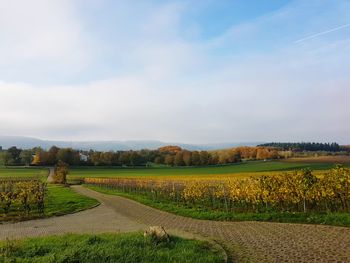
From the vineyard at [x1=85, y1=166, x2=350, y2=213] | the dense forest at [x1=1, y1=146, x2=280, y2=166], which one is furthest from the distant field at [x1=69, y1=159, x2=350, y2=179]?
the vineyard at [x1=85, y1=166, x2=350, y2=213]

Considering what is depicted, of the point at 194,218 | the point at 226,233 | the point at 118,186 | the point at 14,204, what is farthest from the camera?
the point at 118,186

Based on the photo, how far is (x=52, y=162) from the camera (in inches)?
5418

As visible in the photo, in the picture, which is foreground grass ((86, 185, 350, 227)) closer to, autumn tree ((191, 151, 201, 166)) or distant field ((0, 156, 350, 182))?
distant field ((0, 156, 350, 182))

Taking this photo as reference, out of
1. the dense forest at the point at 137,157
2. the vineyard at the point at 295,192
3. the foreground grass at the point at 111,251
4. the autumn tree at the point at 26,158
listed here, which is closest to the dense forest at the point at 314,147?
the dense forest at the point at 137,157

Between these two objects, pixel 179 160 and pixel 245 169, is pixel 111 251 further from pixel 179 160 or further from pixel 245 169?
pixel 179 160

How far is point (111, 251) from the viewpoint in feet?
37.1

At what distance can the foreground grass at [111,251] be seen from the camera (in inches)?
425

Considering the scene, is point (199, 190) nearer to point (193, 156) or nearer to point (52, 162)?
point (193, 156)

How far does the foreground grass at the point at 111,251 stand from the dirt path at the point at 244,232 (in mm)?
1343

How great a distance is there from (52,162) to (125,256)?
133126 mm

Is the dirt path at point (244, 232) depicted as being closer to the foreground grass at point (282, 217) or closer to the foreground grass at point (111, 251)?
the foreground grass at point (282, 217)

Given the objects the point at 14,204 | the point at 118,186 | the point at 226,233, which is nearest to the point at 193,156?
the point at 118,186

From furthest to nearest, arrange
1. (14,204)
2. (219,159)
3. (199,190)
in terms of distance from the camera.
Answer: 1. (219,159)
2. (14,204)
3. (199,190)

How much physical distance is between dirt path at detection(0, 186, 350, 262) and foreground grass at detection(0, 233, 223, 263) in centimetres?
134
